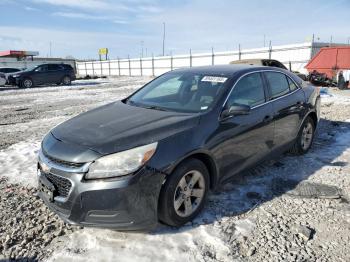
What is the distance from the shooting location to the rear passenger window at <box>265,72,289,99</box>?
15.7ft

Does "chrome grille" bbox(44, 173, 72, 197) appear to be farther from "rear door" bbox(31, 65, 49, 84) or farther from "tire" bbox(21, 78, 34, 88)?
"rear door" bbox(31, 65, 49, 84)

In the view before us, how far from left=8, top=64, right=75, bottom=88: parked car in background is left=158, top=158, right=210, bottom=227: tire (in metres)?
21.8

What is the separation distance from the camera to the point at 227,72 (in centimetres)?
440

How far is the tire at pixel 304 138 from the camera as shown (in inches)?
215

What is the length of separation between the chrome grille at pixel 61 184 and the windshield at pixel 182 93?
59.4 inches

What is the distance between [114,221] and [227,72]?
246 cm

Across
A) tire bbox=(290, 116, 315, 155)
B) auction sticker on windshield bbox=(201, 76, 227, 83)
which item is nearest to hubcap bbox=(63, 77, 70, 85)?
tire bbox=(290, 116, 315, 155)

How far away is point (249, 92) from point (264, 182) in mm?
1253

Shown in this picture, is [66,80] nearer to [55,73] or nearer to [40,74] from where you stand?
[55,73]

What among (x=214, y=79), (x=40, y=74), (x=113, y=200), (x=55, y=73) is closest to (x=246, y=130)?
(x=214, y=79)

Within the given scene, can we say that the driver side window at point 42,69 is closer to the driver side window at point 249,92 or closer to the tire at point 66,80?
the tire at point 66,80

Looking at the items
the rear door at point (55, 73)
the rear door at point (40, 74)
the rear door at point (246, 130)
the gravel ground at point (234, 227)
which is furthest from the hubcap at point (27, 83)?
the rear door at point (246, 130)

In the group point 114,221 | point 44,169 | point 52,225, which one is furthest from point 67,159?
point 52,225

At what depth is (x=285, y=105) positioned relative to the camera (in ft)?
16.0
